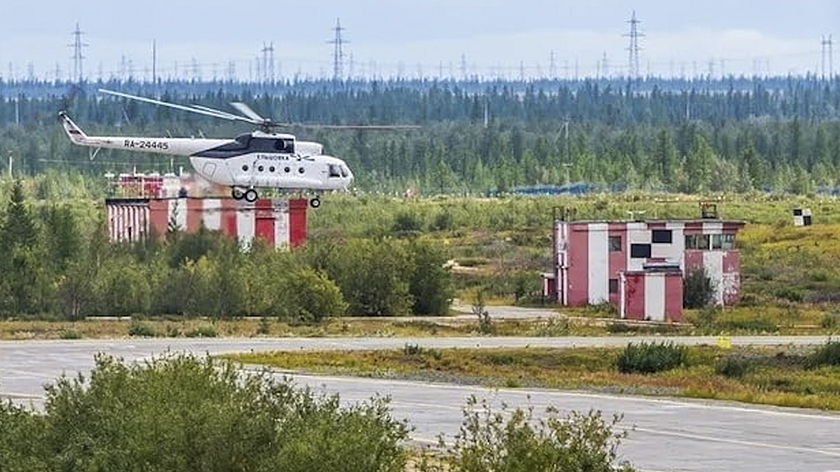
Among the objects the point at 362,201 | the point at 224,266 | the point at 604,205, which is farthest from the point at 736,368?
the point at 362,201

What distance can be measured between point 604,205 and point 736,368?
298 ft

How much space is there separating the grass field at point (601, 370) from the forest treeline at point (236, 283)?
69.2 feet

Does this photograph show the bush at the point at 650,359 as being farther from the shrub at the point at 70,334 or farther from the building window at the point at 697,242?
the building window at the point at 697,242

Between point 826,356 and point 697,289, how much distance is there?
3274 cm

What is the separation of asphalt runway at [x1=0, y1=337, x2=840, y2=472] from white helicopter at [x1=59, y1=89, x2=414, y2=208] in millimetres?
19732

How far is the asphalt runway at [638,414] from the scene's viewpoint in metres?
35.0

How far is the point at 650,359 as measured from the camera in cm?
5572

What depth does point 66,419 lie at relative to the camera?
28.5 m

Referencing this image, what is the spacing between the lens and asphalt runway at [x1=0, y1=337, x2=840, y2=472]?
3497 centimetres

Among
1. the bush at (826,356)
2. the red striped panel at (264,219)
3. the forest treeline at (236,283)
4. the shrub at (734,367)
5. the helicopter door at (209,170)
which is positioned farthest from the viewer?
the red striped panel at (264,219)

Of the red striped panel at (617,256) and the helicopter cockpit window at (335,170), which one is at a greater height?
the helicopter cockpit window at (335,170)

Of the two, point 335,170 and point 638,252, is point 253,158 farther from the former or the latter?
point 638,252

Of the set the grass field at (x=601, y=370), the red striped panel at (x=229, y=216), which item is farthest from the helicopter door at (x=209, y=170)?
the grass field at (x=601, y=370)

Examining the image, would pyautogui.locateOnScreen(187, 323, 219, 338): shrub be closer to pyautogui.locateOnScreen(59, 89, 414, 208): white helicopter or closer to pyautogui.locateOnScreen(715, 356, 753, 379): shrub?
pyautogui.locateOnScreen(59, 89, 414, 208): white helicopter
